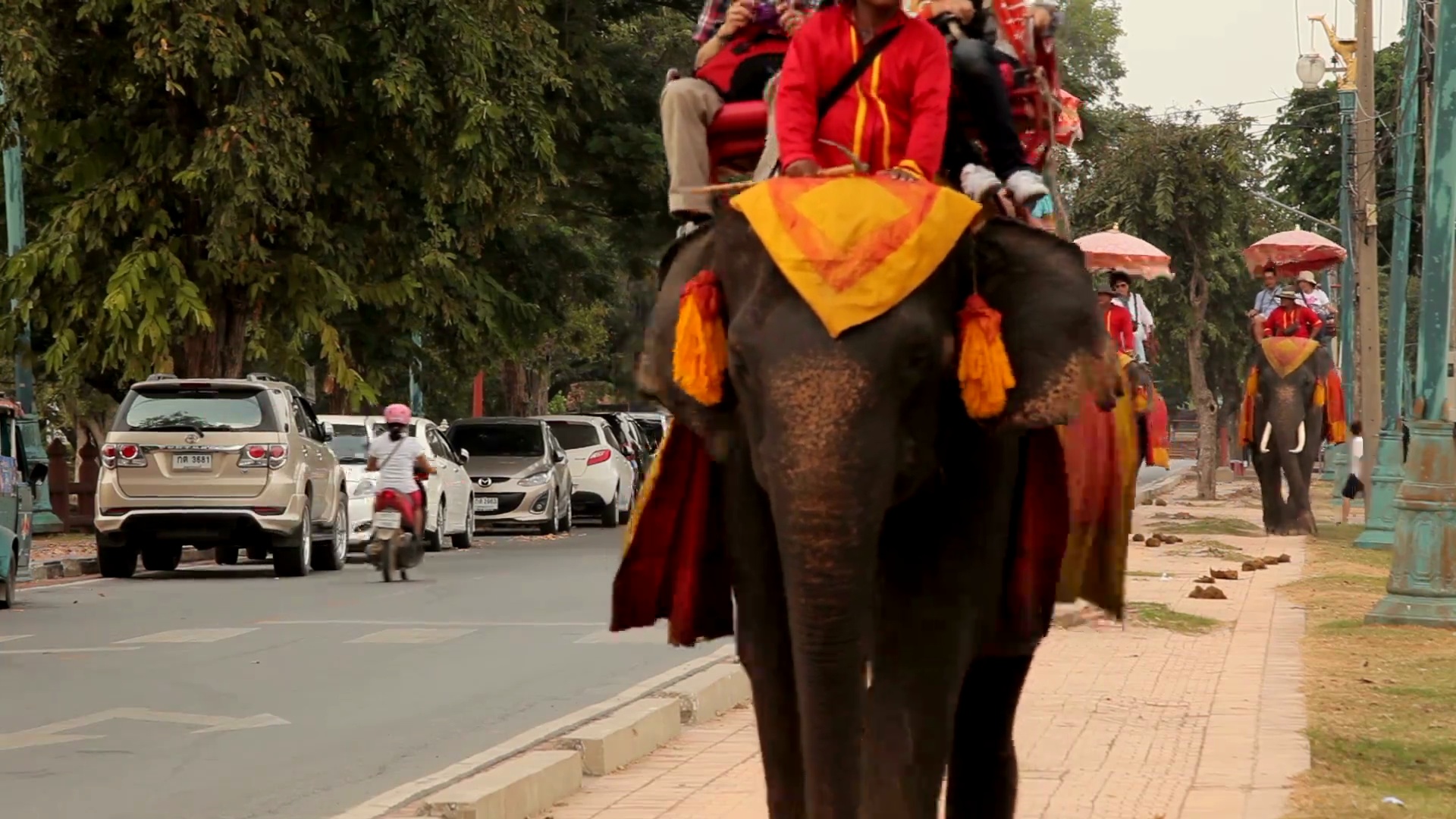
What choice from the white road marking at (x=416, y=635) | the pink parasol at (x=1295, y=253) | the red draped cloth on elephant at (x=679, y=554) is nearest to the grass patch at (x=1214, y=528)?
the pink parasol at (x=1295, y=253)

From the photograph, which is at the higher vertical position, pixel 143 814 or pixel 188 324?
pixel 188 324

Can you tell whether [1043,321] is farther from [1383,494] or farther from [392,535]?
A: [1383,494]

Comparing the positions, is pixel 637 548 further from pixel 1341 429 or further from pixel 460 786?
pixel 1341 429

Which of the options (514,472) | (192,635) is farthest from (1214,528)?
(192,635)

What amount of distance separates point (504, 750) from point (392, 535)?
13465mm

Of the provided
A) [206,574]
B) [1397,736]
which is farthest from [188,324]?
[1397,736]

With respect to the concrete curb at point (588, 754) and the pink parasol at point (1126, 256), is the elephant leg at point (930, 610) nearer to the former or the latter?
the concrete curb at point (588, 754)

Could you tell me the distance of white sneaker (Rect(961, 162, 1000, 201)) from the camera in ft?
20.4

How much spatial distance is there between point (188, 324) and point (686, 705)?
704 inches

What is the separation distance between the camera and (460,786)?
895 centimetres

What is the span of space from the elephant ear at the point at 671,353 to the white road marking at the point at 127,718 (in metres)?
6.26

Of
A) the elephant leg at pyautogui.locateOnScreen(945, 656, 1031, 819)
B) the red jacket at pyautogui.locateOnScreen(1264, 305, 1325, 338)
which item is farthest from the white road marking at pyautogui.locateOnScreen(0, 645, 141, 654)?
the red jacket at pyautogui.locateOnScreen(1264, 305, 1325, 338)

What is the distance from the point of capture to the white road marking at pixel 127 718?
38.4 ft

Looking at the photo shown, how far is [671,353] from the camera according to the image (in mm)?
6117
